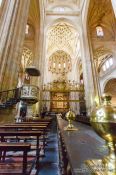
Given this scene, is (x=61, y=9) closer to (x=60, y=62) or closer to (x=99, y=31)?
(x=99, y=31)

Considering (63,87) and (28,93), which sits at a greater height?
(63,87)

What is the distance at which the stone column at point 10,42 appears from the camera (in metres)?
6.35

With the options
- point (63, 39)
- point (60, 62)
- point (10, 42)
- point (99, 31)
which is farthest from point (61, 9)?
point (10, 42)

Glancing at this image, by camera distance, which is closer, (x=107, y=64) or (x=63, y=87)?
(x=63, y=87)

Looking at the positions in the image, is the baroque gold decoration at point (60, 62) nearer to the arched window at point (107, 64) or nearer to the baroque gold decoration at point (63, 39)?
the baroque gold decoration at point (63, 39)

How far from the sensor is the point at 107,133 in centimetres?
64

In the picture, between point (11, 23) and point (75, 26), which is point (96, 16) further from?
point (11, 23)

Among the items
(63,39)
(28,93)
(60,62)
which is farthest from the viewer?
(60,62)

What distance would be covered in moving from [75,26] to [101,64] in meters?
7.72

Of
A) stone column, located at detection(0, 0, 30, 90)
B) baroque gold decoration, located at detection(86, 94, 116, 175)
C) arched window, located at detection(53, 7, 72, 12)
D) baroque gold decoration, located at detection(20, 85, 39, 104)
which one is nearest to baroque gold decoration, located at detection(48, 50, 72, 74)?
arched window, located at detection(53, 7, 72, 12)

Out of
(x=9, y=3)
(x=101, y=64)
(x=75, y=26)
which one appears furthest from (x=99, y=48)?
(x=9, y=3)

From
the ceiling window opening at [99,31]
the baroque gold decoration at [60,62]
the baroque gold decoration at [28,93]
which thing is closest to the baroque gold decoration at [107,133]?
the baroque gold decoration at [28,93]

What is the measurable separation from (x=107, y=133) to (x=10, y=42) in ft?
23.3

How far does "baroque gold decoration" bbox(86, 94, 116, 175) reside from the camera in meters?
0.62
